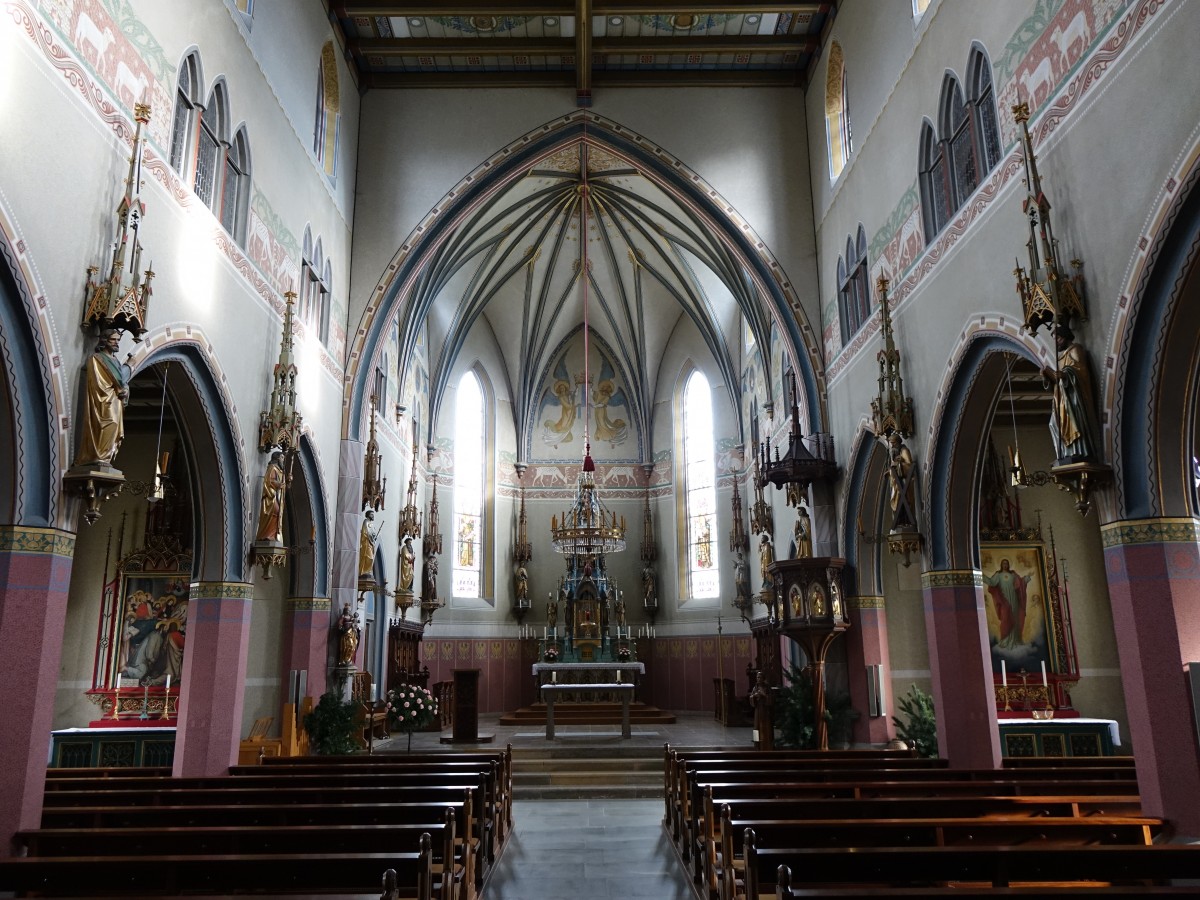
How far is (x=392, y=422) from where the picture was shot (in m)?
21.9

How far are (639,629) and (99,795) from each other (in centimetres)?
2005

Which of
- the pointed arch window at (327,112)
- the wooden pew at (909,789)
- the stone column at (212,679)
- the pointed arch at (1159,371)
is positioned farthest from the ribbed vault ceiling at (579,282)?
the wooden pew at (909,789)

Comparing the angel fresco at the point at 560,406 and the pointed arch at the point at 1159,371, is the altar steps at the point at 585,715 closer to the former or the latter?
the angel fresco at the point at 560,406

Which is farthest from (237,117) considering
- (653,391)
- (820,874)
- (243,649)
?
(653,391)

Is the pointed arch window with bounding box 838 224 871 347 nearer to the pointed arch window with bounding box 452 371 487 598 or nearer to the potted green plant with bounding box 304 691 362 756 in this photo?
the potted green plant with bounding box 304 691 362 756

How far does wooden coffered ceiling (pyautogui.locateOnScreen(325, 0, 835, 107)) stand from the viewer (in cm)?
1705

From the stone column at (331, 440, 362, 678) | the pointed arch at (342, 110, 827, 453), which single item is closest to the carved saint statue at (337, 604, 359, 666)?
the stone column at (331, 440, 362, 678)

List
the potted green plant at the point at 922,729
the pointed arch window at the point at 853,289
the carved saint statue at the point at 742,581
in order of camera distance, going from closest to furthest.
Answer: the potted green plant at the point at 922,729 → the pointed arch window at the point at 853,289 → the carved saint statue at the point at 742,581

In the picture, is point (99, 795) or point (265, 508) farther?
point (265, 508)

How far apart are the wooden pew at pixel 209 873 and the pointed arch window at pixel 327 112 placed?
13726 millimetres

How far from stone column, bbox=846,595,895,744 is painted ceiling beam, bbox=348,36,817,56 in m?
11.0

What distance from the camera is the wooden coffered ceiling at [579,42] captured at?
1705 cm

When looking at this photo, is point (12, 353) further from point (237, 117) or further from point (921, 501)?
point (921, 501)

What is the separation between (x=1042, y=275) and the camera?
29.9ft
